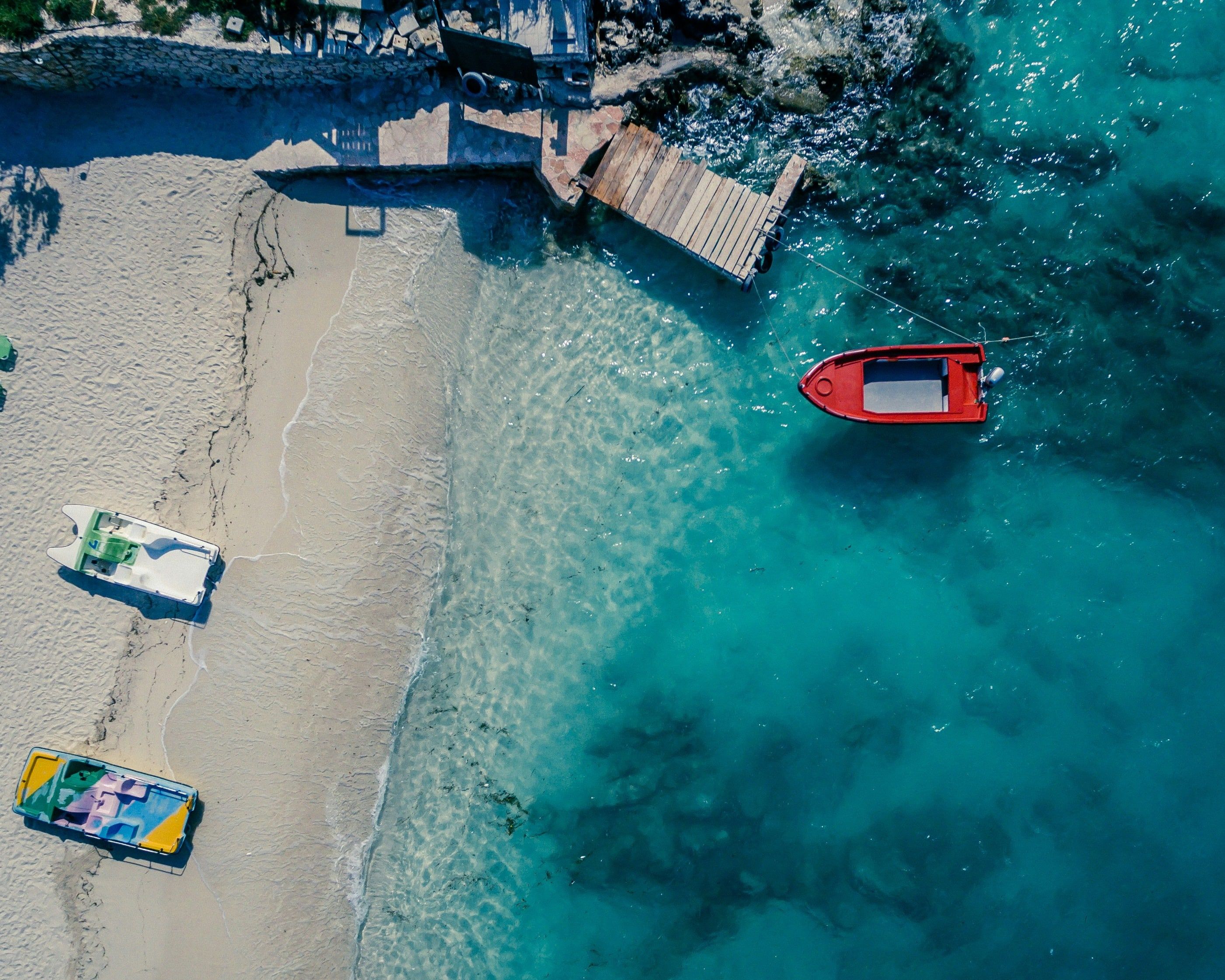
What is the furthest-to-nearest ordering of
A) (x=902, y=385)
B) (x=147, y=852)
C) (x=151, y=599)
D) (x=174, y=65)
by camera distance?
(x=147, y=852) < (x=151, y=599) < (x=902, y=385) < (x=174, y=65)

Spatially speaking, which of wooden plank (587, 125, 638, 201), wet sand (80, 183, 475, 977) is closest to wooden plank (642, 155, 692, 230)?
wooden plank (587, 125, 638, 201)

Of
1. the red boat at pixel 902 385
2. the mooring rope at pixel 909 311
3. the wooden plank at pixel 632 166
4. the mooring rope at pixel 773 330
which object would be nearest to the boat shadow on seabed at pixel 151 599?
the wooden plank at pixel 632 166

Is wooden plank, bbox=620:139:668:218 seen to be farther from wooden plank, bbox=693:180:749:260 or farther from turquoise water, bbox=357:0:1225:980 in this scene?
wooden plank, bbox=693:180:749:260

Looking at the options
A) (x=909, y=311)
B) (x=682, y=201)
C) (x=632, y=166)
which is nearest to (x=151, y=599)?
(x=632, y=166)

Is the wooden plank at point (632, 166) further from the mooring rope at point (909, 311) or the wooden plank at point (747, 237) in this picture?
the mooring rope at point (909, 311)

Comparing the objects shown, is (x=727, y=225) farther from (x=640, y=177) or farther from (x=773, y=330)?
(x=773, y=330)
